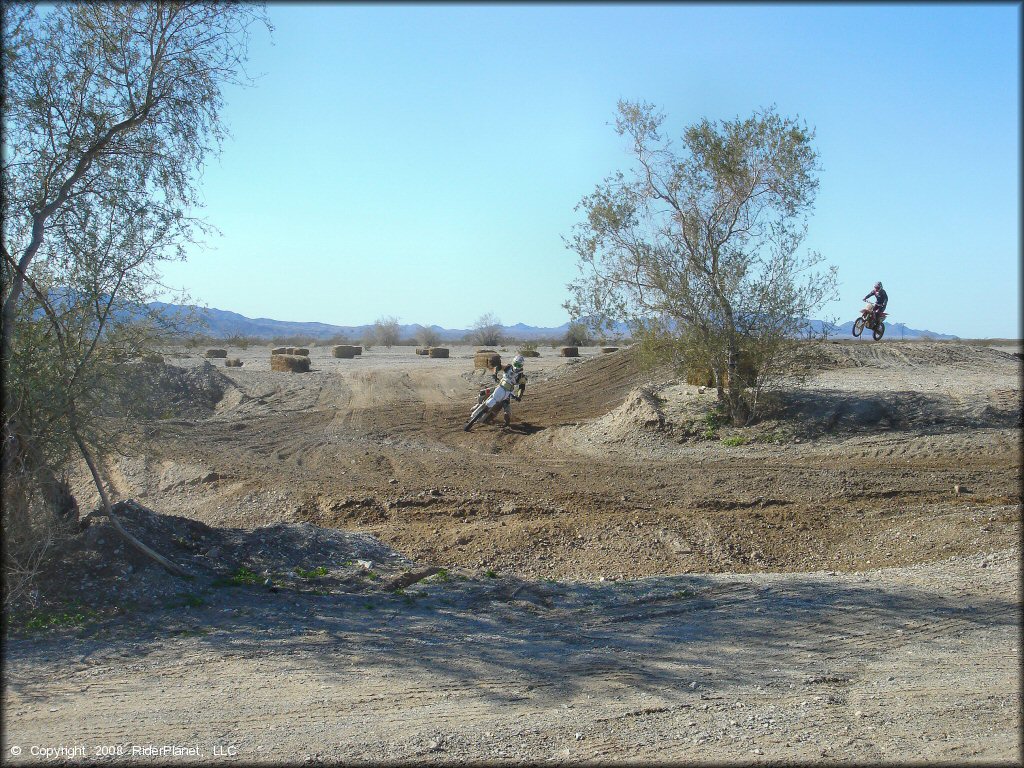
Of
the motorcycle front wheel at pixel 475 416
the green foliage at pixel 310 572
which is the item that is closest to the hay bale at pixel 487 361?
the motorcycle front wheel at pixel 475 416

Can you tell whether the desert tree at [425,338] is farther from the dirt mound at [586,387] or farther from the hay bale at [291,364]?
the dirt mound at [586,387]

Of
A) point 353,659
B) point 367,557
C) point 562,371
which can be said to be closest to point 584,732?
point 353,659

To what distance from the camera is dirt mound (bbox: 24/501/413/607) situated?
7.23 meters

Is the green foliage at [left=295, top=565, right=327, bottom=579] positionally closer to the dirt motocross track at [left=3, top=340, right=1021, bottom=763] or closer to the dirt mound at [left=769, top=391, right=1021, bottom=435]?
the dirt motocross track at [left=3, top=340, right=1021, bottom=763]

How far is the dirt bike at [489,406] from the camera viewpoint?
61.7ft

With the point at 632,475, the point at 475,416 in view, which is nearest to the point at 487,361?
the point at 475,416

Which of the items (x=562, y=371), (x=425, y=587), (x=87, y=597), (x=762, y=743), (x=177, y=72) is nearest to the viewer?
(x=762, y=743)

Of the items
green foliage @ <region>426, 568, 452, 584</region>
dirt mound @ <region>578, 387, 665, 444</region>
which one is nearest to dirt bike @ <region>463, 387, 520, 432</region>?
dirt mound @ <region>578, 387, 665, 444</region>

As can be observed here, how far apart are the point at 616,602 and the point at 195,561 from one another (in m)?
4.07

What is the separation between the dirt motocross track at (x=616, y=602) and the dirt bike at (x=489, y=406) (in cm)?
141

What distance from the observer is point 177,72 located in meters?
8.59

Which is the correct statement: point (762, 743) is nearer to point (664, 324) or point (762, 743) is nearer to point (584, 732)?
point (584, 732)

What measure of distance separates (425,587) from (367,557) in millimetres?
1184

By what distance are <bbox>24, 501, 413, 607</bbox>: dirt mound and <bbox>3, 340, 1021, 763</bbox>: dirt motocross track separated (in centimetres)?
14
